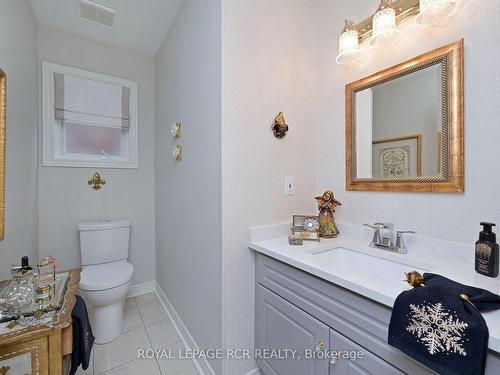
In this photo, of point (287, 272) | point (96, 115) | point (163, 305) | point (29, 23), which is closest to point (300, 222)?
point (287, 272)

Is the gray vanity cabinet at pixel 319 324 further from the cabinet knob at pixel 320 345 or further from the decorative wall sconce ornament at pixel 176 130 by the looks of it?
the decorative wall sconce ornament at pixel 176 130

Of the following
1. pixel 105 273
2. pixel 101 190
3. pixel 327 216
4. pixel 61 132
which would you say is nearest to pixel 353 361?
pixel 327 216

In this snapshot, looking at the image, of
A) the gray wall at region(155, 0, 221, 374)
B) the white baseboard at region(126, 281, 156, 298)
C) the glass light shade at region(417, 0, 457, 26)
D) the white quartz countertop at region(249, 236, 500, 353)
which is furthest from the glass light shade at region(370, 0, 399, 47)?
the white baseboard at region(126, 281, 156, 298)

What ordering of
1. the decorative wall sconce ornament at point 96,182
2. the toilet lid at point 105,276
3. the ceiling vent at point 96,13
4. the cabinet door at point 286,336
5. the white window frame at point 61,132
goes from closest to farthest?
the cabinet door at point 286,336 < the toilet lid at point 105,276 < the ceiling vent at point 96,13 < the white window frame at point 61,132 < the decorative wall sconce ornament at point 96,182

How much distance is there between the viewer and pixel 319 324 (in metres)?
0.92

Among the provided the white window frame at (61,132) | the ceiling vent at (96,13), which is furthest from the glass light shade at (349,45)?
the white window frame at (61,132)

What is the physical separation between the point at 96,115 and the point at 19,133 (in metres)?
0.81

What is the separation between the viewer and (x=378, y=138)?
126 cm

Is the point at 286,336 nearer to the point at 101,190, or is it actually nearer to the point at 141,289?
the point at 141,289

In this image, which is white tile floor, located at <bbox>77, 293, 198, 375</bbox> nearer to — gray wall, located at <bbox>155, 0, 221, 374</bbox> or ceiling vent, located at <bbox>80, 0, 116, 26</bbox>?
gray wall, located at <bbox>155, 0, 221, 374</bbox>

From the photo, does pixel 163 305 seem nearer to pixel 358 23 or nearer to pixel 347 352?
pixel 347 352

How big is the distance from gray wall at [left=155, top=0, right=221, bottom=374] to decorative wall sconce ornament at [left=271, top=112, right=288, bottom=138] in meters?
0.36

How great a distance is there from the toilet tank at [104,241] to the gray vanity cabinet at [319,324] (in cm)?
153

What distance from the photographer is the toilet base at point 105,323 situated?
171 cm
